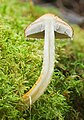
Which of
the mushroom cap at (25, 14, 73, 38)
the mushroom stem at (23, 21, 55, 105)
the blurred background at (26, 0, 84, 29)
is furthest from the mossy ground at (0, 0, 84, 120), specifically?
the blurred background at (26, 0, 84, 29)

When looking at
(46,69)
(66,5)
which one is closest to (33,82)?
(46,69)

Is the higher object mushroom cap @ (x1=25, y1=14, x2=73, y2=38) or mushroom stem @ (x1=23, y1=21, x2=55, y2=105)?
mushroom cap @ (x1=25, y1=14, x2=73, y2=38)

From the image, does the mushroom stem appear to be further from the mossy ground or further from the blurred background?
the blurred background

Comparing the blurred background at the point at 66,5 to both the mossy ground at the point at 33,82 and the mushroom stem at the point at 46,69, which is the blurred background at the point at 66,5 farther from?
the mushroom stem at the point at 46,69

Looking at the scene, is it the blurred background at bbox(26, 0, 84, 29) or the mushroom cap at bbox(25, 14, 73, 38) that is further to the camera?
the blurred background at bbox(26, 0, 84, 29)

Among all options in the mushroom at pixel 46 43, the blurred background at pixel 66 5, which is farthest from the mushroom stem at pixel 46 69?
the blurred background at pixel 66 5

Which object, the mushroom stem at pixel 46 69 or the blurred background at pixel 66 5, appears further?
the blurred background at pixel 66 5

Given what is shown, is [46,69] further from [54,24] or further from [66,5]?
[66,5]

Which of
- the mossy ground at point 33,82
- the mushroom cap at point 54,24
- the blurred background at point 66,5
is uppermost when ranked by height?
the blurred background at point 66,5
